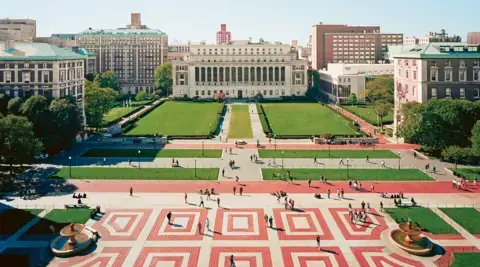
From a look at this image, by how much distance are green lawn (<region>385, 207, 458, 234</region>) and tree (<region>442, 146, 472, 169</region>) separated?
80.1 ft

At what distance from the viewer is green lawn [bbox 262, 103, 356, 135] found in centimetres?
11525

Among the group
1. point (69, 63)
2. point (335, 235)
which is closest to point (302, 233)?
point (335, 235)

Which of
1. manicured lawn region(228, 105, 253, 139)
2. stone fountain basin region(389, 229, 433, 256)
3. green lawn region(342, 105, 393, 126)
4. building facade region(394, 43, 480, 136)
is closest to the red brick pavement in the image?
stone fountain basin region(389, 229, 433, 256)

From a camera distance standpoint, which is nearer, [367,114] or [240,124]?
[240,124]

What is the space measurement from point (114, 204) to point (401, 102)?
68.8m

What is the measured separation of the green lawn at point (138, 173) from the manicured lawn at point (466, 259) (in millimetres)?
37595

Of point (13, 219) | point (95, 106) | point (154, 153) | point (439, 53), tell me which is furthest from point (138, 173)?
point (439, 53)

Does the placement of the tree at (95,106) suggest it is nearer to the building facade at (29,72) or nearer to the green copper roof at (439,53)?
the building facade at (29,72)

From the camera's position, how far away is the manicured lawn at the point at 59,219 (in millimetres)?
51425

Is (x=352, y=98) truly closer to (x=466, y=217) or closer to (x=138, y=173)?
(x=138, y=173)

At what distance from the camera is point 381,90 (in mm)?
156625

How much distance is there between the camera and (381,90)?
15662 centimetres

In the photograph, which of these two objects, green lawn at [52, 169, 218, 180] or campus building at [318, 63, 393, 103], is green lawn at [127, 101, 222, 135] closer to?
green lawn at [52, 169, 218, 180]

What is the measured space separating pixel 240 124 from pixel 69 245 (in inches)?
3361
